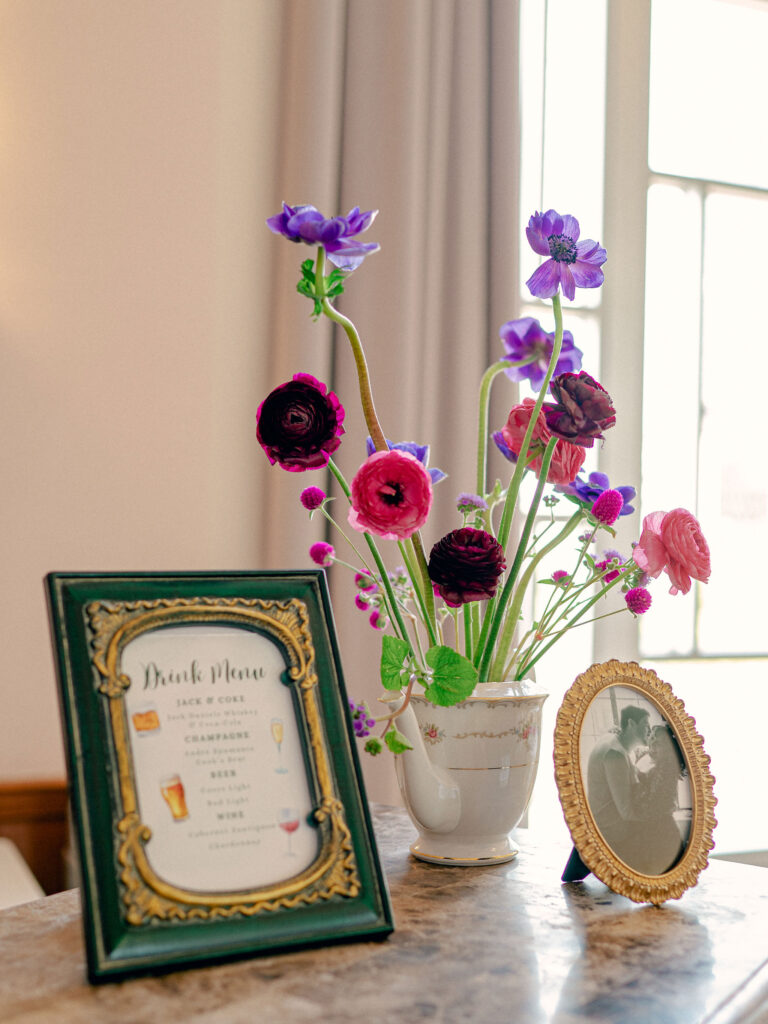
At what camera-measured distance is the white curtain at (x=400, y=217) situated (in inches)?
81.0

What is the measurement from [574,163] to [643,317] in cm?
44

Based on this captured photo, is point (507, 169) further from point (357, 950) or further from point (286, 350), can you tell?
point (357, 950)

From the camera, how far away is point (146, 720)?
726 millimetres

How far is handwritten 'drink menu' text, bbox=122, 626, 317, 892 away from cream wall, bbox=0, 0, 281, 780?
127 centimetres

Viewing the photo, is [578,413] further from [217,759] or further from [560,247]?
[217,759]

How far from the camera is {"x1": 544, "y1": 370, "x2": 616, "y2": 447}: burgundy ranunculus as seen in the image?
914mm

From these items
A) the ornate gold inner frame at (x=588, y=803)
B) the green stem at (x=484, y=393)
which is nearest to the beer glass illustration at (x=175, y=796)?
the ornate gold inner frame at (x=588, y=803)

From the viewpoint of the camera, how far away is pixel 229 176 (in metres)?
2.10

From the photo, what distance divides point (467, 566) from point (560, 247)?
32 cm

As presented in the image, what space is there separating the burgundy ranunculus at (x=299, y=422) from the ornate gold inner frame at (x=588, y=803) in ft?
1.04

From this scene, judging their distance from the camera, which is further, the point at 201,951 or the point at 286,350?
the point at 286,350

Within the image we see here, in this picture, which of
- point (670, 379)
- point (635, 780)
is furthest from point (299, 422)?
point (670, 379)

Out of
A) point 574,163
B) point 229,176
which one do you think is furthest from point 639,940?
point 574,163

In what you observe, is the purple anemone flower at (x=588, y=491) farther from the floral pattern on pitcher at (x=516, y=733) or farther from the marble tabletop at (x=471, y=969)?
the marble tabletop at (x=471, y=969)
